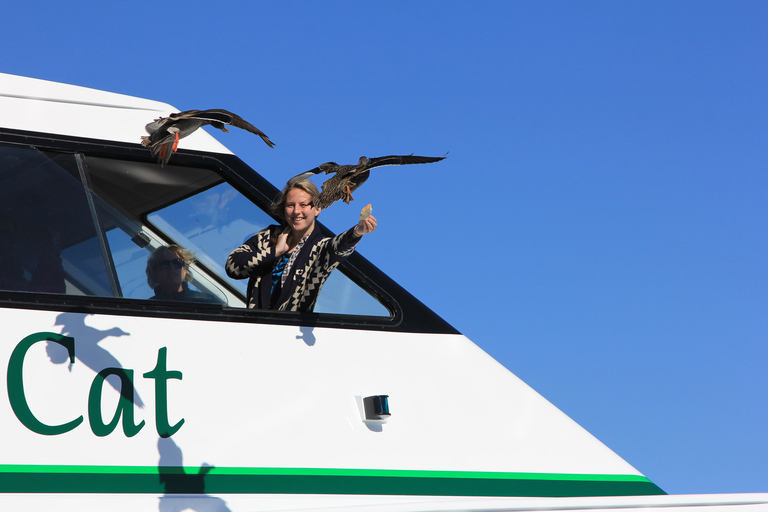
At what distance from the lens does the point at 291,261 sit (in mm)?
3619

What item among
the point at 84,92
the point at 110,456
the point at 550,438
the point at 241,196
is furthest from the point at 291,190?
the point at 550,438

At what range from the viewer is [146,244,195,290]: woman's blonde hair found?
350 cm

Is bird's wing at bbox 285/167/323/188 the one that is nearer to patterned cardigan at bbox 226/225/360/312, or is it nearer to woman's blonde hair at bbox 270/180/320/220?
woman's blonde hair at bbox 270/180/320/220

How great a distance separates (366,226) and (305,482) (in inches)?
41.6

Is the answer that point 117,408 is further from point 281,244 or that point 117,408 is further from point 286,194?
point 286,194

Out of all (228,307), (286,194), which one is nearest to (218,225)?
(286,194)

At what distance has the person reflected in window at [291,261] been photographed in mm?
3568

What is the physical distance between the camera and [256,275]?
12.0 feet

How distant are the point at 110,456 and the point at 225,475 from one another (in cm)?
44

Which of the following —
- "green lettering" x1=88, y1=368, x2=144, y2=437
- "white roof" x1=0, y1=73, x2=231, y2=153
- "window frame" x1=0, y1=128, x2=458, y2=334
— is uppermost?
"white roof" x1=0, y1=73, x2=231, y2=153

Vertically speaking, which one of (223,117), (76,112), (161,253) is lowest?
(161,253)

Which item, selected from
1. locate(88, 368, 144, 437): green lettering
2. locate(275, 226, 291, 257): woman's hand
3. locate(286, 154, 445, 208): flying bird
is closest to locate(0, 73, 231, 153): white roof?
locate(275, 226, 291, 257): woman's hand

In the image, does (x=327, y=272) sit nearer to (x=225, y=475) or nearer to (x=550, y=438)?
(x=225, y=475)

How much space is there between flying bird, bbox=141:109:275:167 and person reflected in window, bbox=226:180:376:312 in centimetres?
63
